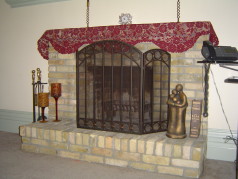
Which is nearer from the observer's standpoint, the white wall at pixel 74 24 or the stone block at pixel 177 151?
the stone block at pixel 177 151

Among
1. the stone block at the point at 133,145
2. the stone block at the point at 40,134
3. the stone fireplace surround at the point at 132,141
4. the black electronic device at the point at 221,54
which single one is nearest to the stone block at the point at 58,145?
the stone fireplace surround at the point at 132,141

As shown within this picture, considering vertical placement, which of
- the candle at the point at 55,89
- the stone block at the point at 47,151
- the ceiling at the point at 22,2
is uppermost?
the ceiling at the point at 22,2

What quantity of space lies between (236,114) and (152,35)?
1174 mm

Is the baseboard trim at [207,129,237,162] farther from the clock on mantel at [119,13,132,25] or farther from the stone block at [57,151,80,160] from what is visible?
the clock on mantel at [119,13,132,25]

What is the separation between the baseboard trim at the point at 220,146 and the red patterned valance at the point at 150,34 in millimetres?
924

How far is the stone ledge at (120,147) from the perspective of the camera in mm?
2072

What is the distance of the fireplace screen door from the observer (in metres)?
2.40

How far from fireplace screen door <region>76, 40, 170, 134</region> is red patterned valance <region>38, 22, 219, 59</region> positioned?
11 cm

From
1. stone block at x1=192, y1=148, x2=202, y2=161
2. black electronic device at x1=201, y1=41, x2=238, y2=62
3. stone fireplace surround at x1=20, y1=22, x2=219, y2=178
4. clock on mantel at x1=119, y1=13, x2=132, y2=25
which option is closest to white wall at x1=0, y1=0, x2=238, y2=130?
clock on mantel at x1=119, y1=13, x2=132, y2=25

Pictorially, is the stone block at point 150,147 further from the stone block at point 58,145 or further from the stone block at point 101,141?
the stone block at point 58,145

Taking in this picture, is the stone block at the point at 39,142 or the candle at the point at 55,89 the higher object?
the candle at the point at 55,89

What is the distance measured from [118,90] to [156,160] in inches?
33.9

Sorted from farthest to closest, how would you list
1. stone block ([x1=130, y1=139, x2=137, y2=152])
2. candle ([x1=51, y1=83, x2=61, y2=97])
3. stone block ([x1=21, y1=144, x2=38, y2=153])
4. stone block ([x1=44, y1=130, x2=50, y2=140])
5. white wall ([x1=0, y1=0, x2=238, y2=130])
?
candle ([x1=51, y1=83, x2=61, y2=97])
stone block ([x1=21, y1=144, x2=38, y2=153])
stone block ([x1=44, y1=130, x2=50, y2=140])
white wall ([x1=0, y1=0, x2=238, y2=130])
stone block ([x1=130, y1=139, x2=137, y2=152])

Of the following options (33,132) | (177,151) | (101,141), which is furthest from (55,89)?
(177,151)
